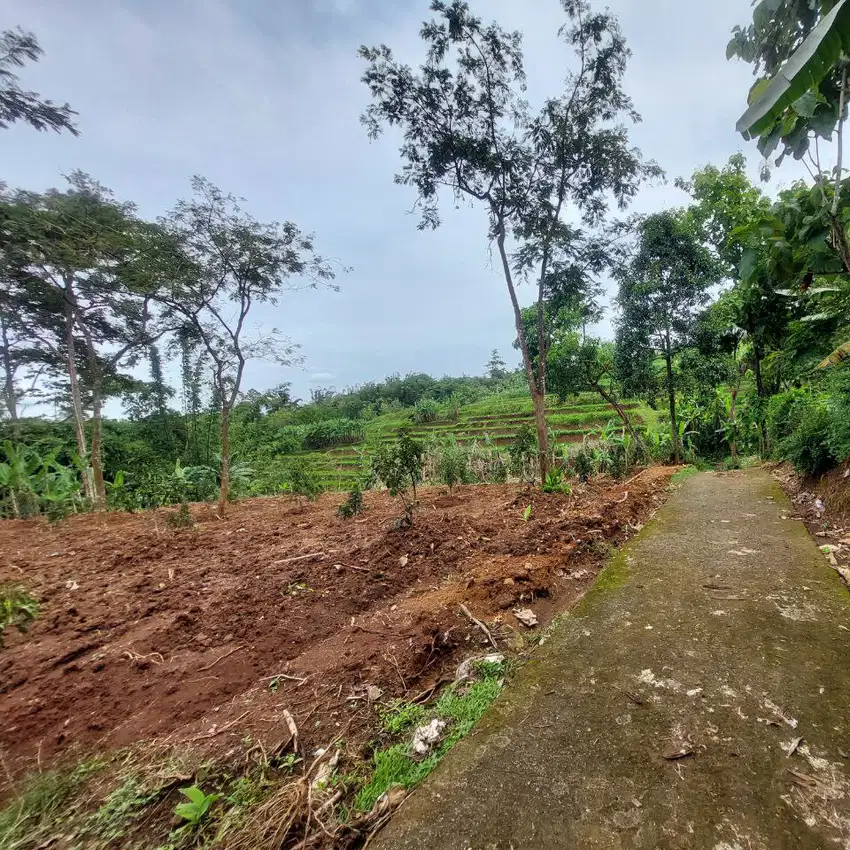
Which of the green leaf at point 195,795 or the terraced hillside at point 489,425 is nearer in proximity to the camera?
the green leaf at point 195,795

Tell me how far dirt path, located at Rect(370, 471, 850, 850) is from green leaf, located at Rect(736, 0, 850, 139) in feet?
7.23

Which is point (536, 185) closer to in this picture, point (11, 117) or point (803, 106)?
point (803, 106)

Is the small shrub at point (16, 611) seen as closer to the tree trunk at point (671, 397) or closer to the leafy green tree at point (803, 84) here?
the leafy green tree at point (803, 84)

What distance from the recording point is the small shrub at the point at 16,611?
2.29 meters

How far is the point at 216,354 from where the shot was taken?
6.33 metres

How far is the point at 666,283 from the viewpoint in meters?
8.51

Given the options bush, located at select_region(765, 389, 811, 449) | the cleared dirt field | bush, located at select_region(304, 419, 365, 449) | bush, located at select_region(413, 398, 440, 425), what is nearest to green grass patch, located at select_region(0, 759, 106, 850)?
the cleared dirt field

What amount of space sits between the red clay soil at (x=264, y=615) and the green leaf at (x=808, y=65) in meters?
2.59

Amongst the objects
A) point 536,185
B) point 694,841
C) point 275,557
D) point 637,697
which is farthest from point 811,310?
point 275,557

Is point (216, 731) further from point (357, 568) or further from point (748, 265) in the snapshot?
point (748, 265)

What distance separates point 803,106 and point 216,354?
6855mm

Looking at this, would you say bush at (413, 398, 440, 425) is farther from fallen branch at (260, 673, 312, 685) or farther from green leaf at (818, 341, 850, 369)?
fallen branch at (260, 673, 312, 685)

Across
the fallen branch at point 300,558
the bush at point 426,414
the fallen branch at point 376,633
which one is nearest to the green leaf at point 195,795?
the fallen branch at point 376,633

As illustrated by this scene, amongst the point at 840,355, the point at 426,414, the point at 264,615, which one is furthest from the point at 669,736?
the point at 426,414
